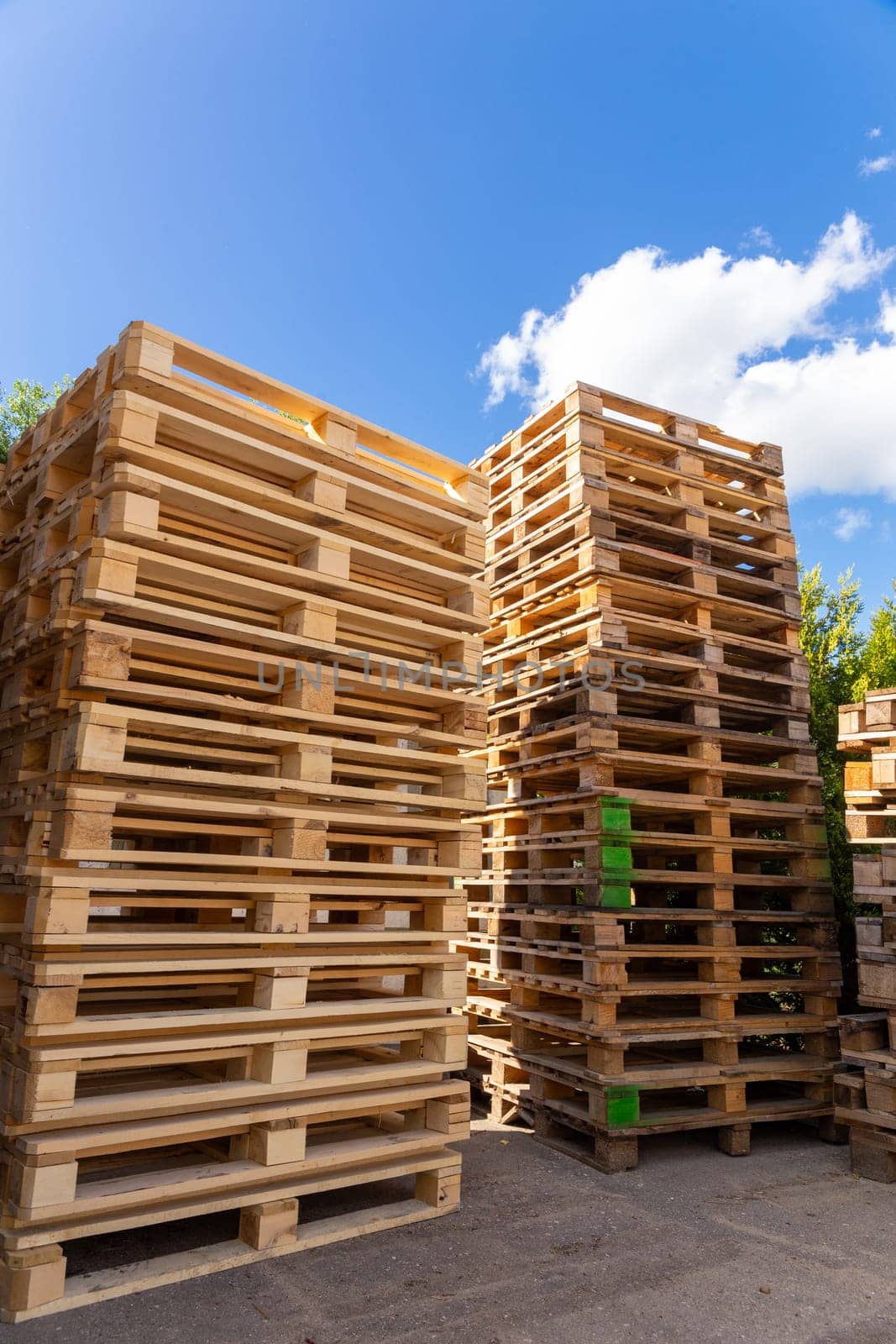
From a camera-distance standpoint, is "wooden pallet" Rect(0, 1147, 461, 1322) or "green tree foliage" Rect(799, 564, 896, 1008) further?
"green tree foliage" Rect(799, 564, 896, 1008)

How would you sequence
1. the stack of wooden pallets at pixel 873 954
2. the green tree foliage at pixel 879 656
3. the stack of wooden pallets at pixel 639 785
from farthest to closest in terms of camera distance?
the green tree foliage at pixel 879 656 < the stack of wooden pallets at pixel 639 785 < the stack of wooden pallets at pixel 873 954

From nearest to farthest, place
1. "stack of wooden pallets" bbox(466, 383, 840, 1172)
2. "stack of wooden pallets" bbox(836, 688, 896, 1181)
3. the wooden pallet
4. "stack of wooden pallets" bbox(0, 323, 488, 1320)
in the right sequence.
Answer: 1. the wooden pallet
2. "stack of wooden pallets" bbox(0, 323, 488, 1320)
3. "stack of wooden pallets" bbox(836, 688, 896, 1181)
4. "stack of wooden pallets" bbox(466, 383, 840, 1172)

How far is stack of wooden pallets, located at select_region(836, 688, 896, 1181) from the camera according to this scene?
5.38m

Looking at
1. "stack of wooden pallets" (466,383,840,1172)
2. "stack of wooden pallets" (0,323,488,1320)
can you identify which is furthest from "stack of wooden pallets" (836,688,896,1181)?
"stack of wooden pallets" (0,323,488,1320)

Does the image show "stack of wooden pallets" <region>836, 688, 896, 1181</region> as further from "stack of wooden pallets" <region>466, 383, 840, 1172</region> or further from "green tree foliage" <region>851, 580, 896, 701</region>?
"green tree foliage" <region>851, 580, 896, 701</region>

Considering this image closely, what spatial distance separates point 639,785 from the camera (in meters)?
7.41

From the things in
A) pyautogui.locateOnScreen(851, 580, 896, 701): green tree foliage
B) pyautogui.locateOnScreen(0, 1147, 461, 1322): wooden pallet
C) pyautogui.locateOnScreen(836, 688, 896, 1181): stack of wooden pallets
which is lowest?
pyautogui.locateOnScreen(0, 1147, 461, 1322): wooden pallet

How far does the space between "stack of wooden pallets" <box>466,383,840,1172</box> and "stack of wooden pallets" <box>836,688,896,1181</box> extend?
26.3 inches

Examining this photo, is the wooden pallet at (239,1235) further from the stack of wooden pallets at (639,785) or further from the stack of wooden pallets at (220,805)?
the stack of wooden pallets at (639,785)

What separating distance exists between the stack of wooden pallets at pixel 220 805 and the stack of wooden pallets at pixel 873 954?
2.53m

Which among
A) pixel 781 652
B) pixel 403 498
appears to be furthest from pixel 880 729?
pixel 403 498

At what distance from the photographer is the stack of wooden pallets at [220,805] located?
3639 mm

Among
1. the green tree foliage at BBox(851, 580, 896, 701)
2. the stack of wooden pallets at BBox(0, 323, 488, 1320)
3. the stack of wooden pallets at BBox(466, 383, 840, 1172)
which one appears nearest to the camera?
the stack of wooden pallets at BBox(0, 323, 488, 1320)

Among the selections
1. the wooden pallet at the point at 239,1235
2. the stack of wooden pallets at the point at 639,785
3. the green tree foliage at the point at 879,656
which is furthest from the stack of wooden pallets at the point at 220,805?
the green tree foliage at the point at 879,656
